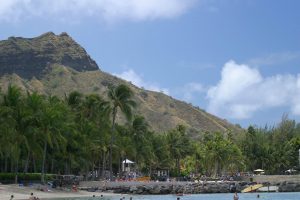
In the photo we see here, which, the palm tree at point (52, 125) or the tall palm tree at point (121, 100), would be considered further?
the tall palm tree at point (121, 100)

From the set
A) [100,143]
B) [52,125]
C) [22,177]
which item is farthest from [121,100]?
[22,177]

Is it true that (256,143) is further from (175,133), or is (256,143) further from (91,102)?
(91,102)

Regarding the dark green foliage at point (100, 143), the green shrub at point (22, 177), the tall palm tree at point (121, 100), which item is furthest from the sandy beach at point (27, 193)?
the tall palm tree at point (121, 100)

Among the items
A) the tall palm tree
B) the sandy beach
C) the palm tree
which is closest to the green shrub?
the palm tree

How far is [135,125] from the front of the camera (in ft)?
349

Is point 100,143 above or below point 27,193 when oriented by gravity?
above

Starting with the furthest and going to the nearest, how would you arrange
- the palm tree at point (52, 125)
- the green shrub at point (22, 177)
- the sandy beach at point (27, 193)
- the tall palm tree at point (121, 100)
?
the tall palm tree at point (121, 100) → the palm tree at point (52, 125) → the green shrub at point (22, 177) → the sandy beach at point (27, 193)

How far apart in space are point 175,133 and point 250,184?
30788mm

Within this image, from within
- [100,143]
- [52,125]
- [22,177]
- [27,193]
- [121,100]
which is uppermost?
[121,100]

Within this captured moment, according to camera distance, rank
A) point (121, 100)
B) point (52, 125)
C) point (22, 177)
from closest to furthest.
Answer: point (22, 177) < point (52, 125) < point (121, 100)

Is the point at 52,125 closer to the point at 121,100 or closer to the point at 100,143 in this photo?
the point at 121,100

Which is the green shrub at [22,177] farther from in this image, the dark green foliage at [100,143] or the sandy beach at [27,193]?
the sandy beach at [27,193]

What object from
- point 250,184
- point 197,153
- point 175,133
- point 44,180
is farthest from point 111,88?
point 197,153

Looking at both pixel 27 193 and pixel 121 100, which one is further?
pixel 121 100
